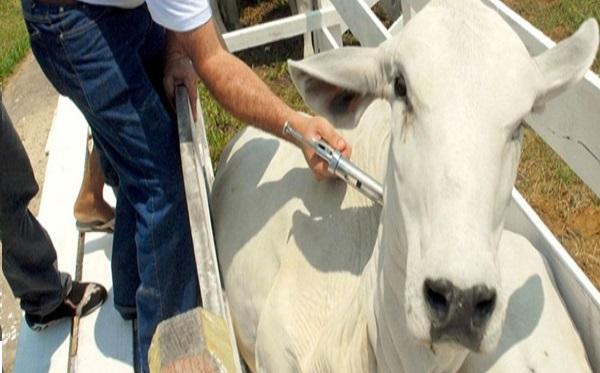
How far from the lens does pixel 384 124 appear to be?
272 centimetres

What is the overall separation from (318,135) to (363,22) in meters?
1.42

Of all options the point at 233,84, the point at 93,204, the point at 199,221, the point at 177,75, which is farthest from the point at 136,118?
the point at 93,204

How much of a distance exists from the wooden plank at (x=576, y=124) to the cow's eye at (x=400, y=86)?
0.62 meters

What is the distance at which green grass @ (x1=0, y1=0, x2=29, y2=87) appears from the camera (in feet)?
25.2

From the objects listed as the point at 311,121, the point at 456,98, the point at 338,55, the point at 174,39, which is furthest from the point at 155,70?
the point at 456,98

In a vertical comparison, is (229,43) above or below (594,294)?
below

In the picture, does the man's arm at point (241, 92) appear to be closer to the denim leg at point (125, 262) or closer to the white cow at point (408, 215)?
the white cow at point (408, 215)

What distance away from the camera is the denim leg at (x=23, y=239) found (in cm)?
343

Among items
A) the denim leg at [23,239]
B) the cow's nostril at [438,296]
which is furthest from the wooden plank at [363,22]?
the cow's nostril at [438,296]

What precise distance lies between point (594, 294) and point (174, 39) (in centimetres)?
174

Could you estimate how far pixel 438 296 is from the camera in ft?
5.73

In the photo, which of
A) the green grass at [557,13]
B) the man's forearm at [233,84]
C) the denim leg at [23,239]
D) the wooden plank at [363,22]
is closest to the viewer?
the man's forearm at [233,84]

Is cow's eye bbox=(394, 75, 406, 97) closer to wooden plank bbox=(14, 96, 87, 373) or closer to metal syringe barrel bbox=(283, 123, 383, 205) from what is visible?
metal syringe barrel bbox=(283, 123, 383, 205)

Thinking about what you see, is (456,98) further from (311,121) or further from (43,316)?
(43,316)
